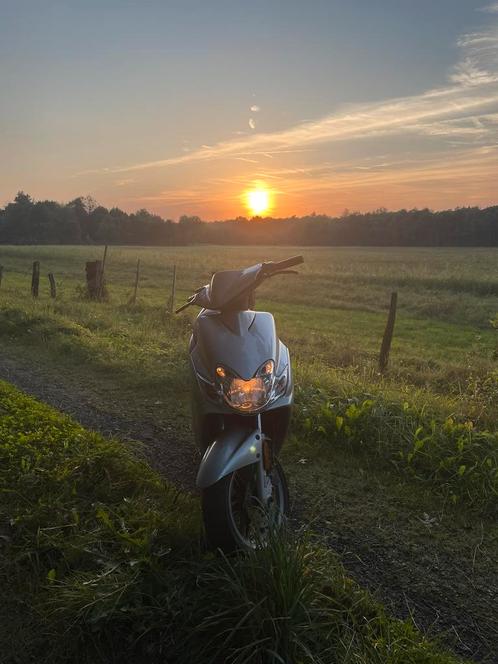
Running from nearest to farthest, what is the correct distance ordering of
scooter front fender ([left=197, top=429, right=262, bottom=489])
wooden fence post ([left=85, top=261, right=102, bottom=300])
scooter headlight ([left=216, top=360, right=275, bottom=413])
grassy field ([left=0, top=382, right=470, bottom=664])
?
grassy field ([left=0, top=382, right=470, bottom=664]) → scooter front fender ([left=197, top=429, right=262, bottom=489]) → scooter headlight ([left=216, top=360, right=275, bottom=413]) → wooden fence post ([left=85, top=261, right=102, bottom=300])

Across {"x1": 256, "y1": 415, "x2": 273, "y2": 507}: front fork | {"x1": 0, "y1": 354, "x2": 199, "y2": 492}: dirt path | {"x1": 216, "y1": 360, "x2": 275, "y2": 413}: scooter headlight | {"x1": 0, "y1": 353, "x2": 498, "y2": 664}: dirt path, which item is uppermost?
{"x1": 216, "y1": 360, "x2": 275, "y2": 413}: scooter headlight

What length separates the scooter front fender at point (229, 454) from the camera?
2.71 metres

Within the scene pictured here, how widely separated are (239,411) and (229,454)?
0.22 m

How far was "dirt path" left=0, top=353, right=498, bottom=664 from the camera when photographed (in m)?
2.75

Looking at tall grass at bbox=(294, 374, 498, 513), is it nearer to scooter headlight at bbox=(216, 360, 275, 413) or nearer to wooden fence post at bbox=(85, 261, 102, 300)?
scooter headlight at bbox=(216, 360, 275, 413)

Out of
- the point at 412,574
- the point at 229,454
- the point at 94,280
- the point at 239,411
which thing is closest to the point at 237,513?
the point at 229,454

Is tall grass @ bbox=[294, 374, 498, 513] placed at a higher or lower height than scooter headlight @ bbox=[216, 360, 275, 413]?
lower

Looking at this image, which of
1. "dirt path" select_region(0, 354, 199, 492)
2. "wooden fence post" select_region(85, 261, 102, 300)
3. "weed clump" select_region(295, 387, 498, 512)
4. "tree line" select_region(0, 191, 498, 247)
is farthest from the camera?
"tree line" select_region(0, 191, 498, 247)

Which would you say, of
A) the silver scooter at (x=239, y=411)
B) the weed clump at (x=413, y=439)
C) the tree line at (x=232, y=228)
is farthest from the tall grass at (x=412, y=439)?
the tree line at (x=232, y=228)

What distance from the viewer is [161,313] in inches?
539

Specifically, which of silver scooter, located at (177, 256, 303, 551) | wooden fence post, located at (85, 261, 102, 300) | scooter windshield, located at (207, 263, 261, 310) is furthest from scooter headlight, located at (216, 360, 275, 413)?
wooden fence post, located at (85, 261, 102, 300)

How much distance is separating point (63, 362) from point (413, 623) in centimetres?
621

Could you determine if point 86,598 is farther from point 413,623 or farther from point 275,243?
point 275,243

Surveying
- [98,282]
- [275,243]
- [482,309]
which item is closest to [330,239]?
[275,243]
